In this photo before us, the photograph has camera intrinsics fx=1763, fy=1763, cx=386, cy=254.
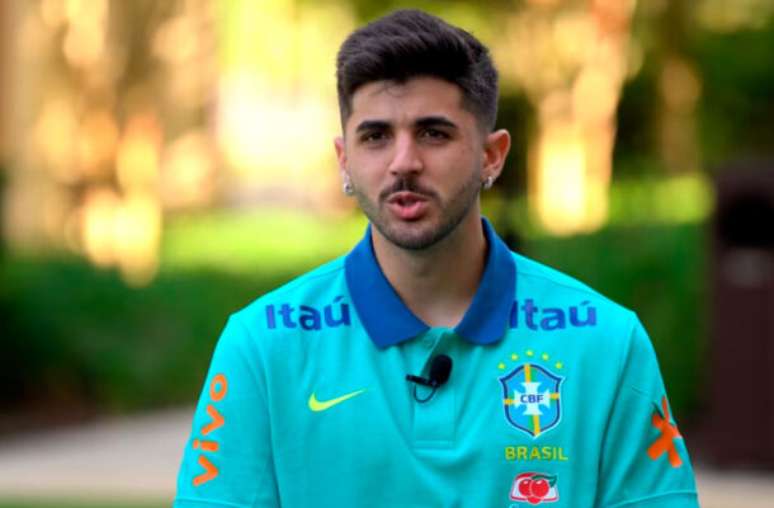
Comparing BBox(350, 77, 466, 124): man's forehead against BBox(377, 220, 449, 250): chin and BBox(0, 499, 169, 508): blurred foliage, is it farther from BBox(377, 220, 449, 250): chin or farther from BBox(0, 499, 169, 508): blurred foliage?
BBox(0, 499, 169, 508): blurred foliage

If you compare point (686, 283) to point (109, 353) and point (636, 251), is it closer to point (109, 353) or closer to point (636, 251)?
point (636, 251)

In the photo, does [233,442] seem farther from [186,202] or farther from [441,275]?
[186,202]

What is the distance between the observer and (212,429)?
3199mm

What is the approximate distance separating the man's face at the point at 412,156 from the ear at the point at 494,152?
9 centimetres

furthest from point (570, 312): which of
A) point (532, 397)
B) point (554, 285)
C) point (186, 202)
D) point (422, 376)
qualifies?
point (186, 202)

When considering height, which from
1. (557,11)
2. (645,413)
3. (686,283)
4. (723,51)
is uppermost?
(723,51)

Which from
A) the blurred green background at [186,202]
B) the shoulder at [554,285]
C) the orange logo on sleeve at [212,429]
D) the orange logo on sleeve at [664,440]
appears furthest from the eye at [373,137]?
the blurred green background at [186,202]

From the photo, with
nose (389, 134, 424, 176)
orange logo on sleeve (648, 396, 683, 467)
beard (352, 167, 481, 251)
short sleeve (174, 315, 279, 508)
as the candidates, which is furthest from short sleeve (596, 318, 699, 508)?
short sleeve (174, 315, 279, 508)

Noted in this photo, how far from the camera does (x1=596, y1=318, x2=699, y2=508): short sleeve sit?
3199 millimetres

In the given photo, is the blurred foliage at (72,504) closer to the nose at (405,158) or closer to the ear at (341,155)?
the ear at (341,155)

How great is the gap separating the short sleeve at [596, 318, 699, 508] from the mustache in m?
0.47

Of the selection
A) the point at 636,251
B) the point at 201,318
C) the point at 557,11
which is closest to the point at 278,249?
the point at 557,11

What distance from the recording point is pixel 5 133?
16906mm

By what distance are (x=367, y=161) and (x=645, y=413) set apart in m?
0.68
